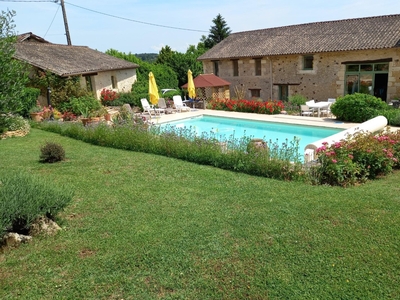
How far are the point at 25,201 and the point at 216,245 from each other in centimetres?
276

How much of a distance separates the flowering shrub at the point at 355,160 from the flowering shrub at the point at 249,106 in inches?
426

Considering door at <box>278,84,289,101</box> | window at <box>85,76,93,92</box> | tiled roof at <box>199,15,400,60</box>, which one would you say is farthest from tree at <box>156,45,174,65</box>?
door at <box>278,84,289,101</box>

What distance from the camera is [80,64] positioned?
21578 millimetres

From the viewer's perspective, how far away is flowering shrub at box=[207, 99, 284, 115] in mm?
18641

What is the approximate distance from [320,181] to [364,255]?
3237 millimetres

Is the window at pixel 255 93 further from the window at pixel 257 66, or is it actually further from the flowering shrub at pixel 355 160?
the flowering shrub at pixel 355 160

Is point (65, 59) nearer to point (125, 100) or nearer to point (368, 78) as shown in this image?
point (125, 100)

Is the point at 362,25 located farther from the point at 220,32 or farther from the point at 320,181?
the point at 220,32

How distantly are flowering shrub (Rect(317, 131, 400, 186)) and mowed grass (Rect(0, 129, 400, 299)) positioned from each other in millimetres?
435

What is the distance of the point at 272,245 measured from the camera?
4461 mm

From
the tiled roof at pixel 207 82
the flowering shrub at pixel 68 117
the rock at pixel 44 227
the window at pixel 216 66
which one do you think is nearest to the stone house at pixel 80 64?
the flowering shrub at pixel 68 117

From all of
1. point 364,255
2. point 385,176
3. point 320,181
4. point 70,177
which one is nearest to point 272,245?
Result: point 364,255

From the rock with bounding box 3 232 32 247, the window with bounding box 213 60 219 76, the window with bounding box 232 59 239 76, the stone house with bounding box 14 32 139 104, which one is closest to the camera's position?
the rock with bounding box 3 232 32 247

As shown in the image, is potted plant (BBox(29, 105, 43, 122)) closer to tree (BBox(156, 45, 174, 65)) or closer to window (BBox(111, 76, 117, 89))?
window (BBox(111, 76, 117, 89))
